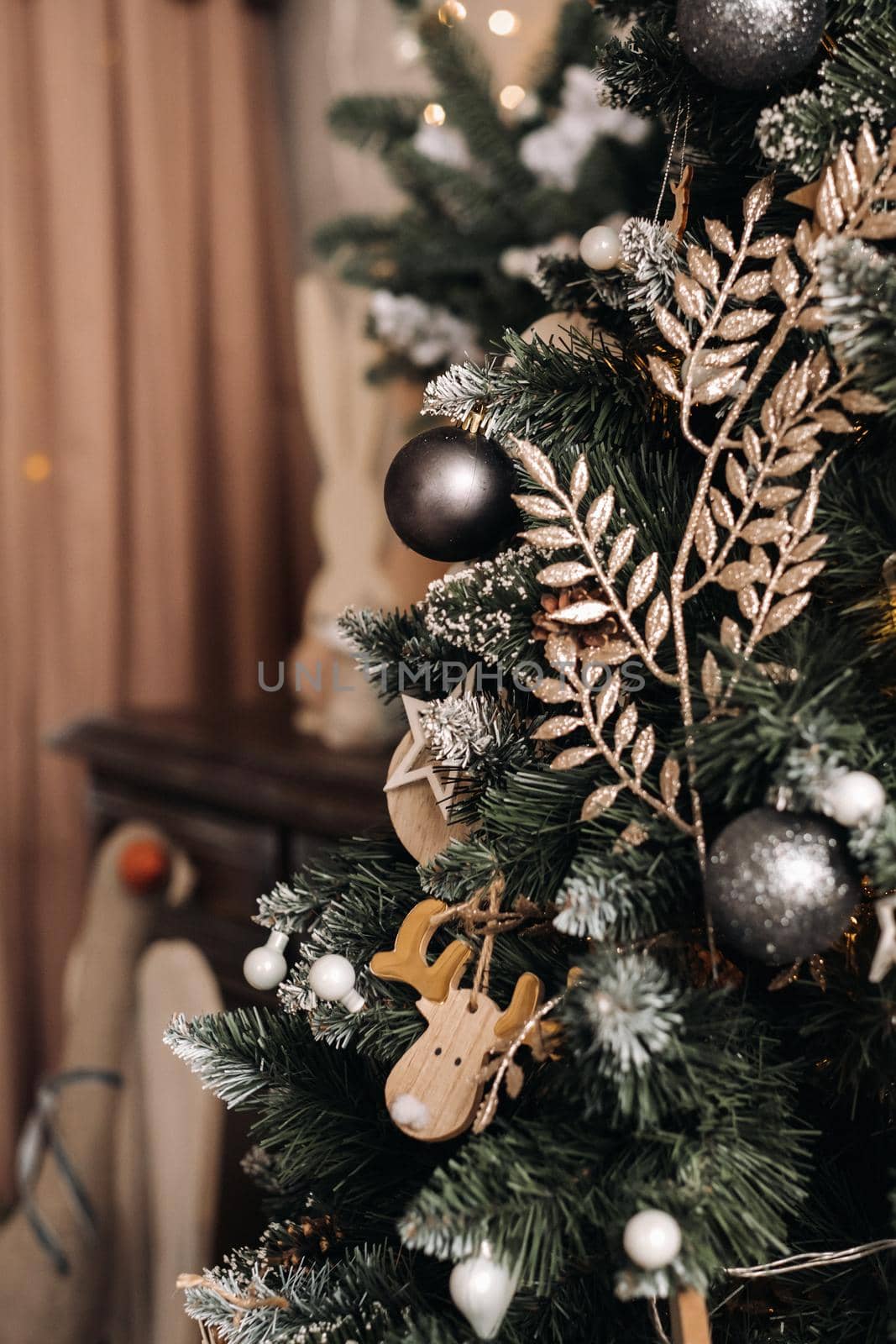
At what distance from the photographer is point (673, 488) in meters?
0.41

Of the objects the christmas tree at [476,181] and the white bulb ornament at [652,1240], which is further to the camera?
the christmas tree at [476,181]

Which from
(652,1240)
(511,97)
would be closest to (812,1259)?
(652,1240)

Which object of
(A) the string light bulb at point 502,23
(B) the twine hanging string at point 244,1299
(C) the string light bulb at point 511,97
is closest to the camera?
(B) the twine hanging string at point 244,1299

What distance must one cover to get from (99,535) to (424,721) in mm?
1313

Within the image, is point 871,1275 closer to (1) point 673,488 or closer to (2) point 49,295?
(1) point 673,488

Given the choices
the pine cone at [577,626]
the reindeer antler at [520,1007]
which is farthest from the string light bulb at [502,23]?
the reindeer antler at [520,1007]

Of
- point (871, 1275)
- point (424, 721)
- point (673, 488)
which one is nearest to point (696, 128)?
point (673, 488)

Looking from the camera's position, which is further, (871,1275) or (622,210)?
(622,210)

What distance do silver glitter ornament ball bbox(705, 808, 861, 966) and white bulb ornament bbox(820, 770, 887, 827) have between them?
0.05ft

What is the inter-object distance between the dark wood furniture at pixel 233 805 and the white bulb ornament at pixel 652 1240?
516mm

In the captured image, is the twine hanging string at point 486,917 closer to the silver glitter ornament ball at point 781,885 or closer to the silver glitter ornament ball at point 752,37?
the silver glitter ornament ball at point 781,885

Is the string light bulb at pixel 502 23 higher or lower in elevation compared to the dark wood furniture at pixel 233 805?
higher

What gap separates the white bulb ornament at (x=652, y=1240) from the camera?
0.99ft

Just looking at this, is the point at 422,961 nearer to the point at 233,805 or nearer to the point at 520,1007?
the point at 520,1007
